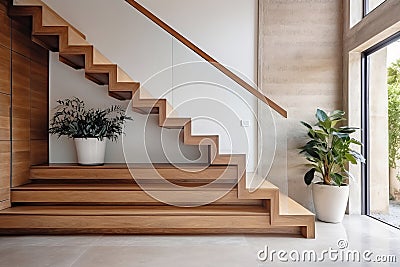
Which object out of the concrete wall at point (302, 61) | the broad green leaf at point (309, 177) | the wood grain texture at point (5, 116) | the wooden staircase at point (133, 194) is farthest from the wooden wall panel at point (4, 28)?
the broad green leaf at point (309, 177)

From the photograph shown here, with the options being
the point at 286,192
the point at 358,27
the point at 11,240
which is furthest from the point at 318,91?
the point at 11,240

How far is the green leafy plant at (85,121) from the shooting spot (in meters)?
4.90

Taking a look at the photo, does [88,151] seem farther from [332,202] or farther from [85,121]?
[332,202]

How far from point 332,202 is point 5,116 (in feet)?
11.9

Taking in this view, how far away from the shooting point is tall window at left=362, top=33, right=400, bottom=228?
464cm

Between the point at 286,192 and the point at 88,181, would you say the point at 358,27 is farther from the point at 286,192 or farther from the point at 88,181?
the point at 88,181

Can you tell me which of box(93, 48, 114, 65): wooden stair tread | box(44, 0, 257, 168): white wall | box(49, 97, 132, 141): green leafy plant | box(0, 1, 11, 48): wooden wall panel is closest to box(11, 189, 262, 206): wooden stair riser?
box(49, 97, 132, 141): green leafy plant

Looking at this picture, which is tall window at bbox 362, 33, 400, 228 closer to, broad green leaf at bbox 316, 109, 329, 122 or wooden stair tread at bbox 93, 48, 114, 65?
broad green leaf at bbox 316, 109, 329, 122

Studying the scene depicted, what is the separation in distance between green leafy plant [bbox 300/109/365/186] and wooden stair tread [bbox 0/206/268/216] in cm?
99

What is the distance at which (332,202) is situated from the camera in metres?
4.70

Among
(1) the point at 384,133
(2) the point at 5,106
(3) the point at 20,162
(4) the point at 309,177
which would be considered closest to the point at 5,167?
(3) the point at 20,162

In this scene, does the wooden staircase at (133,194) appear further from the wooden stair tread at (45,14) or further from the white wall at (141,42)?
the white wall at (141,42)

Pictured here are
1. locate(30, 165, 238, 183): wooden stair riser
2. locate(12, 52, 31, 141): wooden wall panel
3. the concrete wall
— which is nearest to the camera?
locate(12, 52, 31, 141): wooden wall panel

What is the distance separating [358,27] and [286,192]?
2.13 m
